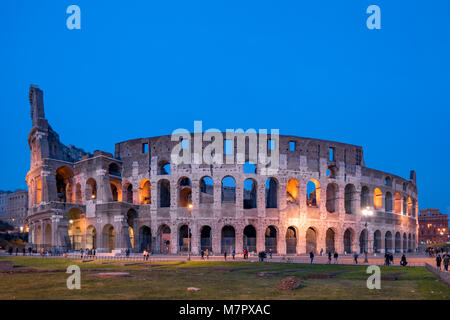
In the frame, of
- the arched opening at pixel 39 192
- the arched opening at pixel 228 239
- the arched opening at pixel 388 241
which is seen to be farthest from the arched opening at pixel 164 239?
the arched opening at pixel 388 241

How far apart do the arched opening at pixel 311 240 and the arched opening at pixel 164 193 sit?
56.8 ft

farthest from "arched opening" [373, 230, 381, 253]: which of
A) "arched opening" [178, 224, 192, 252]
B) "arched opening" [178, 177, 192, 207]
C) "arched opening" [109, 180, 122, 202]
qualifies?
"arched opening" [109, 180, 122, 202]

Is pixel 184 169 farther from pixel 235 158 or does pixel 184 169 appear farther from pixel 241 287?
pixel 241 287

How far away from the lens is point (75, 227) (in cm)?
5453

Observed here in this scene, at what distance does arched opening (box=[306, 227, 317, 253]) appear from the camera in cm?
4997

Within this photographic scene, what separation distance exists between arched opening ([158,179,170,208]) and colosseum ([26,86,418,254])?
0.12m

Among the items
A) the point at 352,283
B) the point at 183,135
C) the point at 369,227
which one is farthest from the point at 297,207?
the point at 352,283

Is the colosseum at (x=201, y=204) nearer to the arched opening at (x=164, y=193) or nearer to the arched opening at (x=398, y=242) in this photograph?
the arched opening at (x=164, y=193)

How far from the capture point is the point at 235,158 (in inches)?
1844

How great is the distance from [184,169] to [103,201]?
10379 millimetres

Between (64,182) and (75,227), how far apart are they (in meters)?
8.31

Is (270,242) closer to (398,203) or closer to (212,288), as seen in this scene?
(398,203)

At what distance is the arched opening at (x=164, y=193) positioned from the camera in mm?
49750

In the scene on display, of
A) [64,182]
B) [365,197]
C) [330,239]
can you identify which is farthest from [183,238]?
[365,197]
